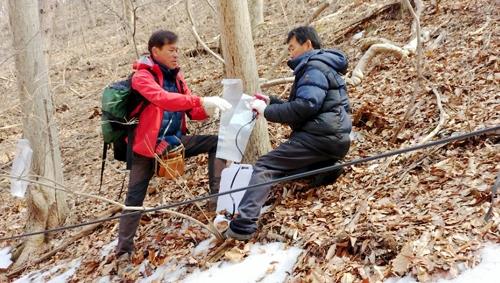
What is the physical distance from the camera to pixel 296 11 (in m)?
13.6

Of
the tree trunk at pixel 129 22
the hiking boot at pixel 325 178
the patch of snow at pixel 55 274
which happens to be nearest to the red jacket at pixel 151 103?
the hiking boot at pixel 325 178

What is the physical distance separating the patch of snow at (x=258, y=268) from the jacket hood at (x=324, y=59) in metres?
1.49

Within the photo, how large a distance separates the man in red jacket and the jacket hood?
69 cm

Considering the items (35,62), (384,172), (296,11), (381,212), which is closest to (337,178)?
(384,172)

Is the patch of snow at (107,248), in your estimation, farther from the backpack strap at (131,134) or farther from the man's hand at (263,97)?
the man's hand at (263,97)

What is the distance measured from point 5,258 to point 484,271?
18.3 ft

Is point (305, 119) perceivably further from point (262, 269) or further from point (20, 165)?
point (20, 165)

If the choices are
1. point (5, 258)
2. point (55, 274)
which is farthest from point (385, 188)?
point (5, 258)

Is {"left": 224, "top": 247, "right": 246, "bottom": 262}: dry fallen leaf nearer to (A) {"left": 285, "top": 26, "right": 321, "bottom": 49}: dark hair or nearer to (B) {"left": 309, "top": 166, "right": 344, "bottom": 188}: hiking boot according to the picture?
(B) {"left": 309, "top": 166, "right": 344, "bottom": 188}: hiking boot

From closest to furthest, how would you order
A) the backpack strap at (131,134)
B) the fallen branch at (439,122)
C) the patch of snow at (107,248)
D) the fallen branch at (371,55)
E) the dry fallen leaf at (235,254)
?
the dry fallen leaf at (235,254), the backpack strap at (131,134), the fallen branch at (439,122), the patch of snow at (107,248), the fallen branch at (371,55)

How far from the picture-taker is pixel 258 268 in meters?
3.72

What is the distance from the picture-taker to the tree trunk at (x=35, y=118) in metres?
6.00

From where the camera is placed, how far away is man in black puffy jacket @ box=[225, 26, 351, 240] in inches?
156

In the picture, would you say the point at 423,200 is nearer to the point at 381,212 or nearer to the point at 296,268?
the point at 381,212
